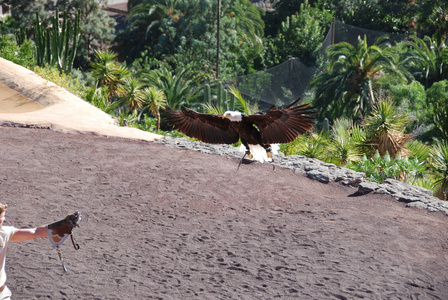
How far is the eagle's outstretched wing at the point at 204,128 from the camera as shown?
→ 9.41 m

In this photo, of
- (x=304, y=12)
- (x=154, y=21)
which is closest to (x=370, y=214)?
(x=154, y=21)

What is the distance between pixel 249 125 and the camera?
8961 millimetres

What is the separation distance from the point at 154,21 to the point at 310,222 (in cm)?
3001

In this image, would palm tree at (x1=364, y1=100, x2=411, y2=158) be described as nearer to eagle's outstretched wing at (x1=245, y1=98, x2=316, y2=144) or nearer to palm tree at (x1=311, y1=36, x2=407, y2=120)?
eagle's outstretched wing at (x1=245, y1=98, x2=316, y2=144)

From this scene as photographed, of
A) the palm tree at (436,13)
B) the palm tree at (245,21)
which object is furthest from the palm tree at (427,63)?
the palm tree at (245,21)

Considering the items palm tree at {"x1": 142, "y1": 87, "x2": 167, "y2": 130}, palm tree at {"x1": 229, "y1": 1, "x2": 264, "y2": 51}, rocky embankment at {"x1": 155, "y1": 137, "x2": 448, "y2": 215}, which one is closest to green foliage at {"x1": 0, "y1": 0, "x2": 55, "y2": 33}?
palm tree at {"x1": 229, "y1": 1, "x2": 264, "y2": 51}

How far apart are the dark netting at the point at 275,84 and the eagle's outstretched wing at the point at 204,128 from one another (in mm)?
10060

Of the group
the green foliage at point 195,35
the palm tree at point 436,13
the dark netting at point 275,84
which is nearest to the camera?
the dark netting at point 275,84

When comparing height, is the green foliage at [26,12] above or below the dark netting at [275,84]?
above

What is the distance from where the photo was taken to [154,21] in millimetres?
37938

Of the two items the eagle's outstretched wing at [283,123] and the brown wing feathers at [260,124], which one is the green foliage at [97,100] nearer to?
the brown wing feathers at [260,124]

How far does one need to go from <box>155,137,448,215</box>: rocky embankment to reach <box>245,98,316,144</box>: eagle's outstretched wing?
3.55 m

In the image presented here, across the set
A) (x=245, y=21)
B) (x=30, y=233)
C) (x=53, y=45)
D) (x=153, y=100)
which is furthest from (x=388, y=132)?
(x=245, y=21)

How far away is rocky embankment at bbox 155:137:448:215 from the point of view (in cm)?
1125
